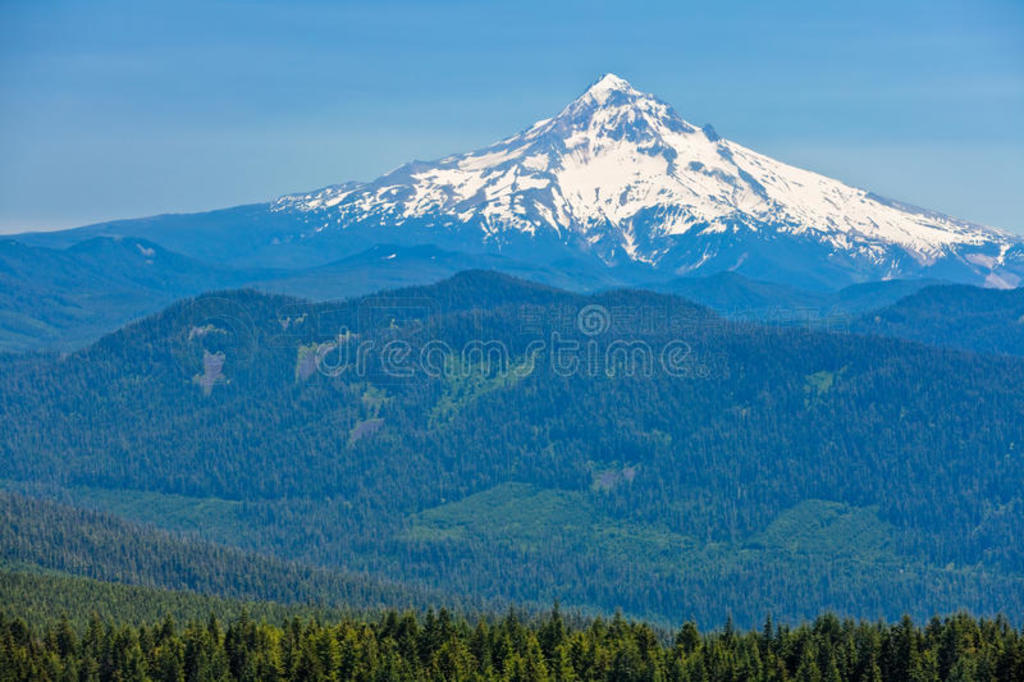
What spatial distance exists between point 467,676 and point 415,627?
69.0 ft

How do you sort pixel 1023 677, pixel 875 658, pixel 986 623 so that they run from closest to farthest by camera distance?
1. pixel 1023 677
2. pixel 875 658
3. pixel 986 623

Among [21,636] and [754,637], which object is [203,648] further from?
[754,637]

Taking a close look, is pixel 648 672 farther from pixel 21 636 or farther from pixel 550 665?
pixel 21 636

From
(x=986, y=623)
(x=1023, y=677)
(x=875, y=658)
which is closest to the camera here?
(x=1023, y=677)

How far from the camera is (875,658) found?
6683 inches

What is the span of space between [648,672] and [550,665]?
1399 cm

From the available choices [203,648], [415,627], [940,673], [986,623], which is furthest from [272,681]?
[986,623]

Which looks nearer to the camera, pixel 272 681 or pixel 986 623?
pixel 272 681

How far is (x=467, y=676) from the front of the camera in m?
172

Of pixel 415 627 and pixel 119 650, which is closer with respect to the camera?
pixel 119 650

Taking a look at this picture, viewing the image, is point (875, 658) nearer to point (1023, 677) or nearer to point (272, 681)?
point (1023, 677)

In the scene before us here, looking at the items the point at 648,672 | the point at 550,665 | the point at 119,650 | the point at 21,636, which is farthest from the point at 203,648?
the point at 648,672

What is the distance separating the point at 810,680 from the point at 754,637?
20.8 meters

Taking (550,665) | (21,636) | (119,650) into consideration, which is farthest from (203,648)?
(550,665)
